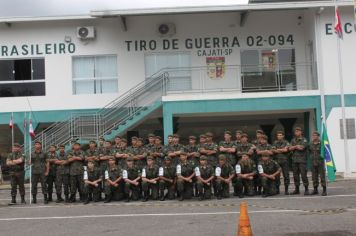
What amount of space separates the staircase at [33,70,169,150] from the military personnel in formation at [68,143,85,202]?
5.19 metres

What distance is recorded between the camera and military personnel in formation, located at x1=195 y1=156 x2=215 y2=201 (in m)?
13.1

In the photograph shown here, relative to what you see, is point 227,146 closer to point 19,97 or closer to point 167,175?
point 167,175

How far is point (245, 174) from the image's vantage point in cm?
1327

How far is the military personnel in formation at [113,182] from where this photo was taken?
13391 millimetres

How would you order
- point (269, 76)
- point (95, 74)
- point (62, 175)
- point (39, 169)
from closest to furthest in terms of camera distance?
point (62, 175) → point (39, 169) → point (269, 76) → point (95, 74)

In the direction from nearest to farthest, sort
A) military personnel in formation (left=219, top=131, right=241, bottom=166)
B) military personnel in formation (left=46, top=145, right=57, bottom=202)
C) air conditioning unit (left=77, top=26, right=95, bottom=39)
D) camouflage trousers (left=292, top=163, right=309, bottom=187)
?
camouflage trousers (left=292, top=163, right=309, bottom=187), military personnel in formation (left=219, top=131, right=241, bottom=166), military personnel in formation (left=46, top=145, right=57, bottom=202), air conditioning unit (left=77, top=26, right=95, bottom=39)

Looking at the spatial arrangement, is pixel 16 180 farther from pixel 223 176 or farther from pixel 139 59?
pixel 139 59

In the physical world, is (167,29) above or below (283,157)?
above

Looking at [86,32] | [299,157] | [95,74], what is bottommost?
[299,157]

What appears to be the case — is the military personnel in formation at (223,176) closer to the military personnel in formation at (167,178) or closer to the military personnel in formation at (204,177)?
the military personnel in formation at (204,177)

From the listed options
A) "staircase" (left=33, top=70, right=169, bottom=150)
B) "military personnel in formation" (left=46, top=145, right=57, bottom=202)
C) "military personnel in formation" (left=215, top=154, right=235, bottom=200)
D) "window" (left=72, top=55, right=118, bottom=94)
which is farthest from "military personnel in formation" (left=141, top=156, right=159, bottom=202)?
"window" (left=72, top=55, right=118, bottom=94)

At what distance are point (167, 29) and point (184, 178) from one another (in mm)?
9980

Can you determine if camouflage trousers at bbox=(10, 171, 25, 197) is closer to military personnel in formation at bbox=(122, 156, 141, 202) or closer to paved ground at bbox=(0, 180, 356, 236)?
paved ground at bbox=(0, 180, 356, 236)

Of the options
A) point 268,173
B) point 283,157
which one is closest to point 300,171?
point 283,157
